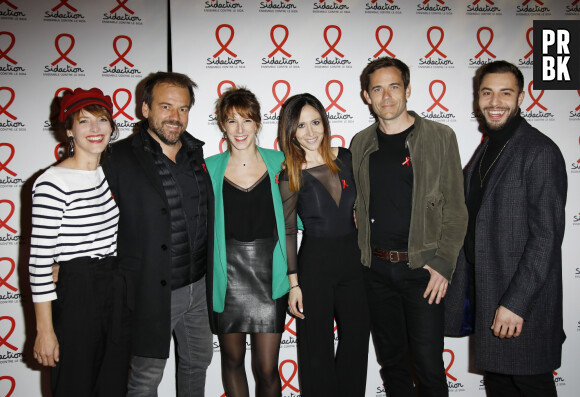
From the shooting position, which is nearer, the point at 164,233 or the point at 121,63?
the point at 164,233

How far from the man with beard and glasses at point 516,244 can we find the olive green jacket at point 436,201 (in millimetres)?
136

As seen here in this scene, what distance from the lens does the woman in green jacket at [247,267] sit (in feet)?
8.00

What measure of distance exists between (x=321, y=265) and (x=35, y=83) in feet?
9.40

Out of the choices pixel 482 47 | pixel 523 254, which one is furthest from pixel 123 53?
pixel 523 254

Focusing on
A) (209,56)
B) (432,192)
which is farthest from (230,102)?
(432,192)

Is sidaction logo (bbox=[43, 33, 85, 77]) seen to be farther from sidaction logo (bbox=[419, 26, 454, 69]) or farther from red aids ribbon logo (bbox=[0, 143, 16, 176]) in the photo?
sidaction logo (bbox=[419, 26, 454, 69])

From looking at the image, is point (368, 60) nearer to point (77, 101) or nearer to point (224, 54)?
point (224, 54)

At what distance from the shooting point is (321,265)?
2385mm

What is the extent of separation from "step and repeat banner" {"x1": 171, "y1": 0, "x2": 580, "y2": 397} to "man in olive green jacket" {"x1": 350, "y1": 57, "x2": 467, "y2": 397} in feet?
2.89

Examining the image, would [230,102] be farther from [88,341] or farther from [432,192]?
[88,341]

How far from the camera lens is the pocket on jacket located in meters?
2.34

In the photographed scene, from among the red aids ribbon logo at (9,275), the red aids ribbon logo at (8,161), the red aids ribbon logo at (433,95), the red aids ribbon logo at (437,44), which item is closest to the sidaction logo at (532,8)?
the red aids ribbon logo at (437,44)

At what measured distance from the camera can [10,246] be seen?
308cm

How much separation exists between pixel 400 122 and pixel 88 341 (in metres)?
2.29
